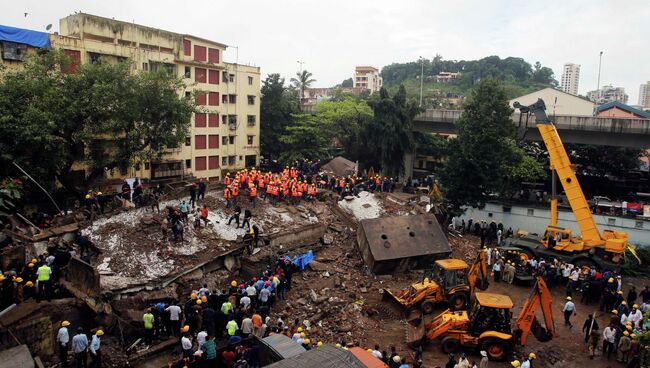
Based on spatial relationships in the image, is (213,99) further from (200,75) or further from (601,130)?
(601,130)

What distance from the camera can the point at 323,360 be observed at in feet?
29.5

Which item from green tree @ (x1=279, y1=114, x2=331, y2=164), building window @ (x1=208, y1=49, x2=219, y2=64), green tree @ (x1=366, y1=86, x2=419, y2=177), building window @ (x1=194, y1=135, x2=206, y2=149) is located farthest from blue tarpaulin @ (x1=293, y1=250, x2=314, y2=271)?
building window @ (x1=208, y1=49, x2=219, y2=64)

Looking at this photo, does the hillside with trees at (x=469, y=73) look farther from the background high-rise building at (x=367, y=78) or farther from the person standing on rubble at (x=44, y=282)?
the person standing on rubble at (x=44, y=282)

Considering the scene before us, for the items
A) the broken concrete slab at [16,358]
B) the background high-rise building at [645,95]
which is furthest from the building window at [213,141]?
the background high-rise building at [645,95]

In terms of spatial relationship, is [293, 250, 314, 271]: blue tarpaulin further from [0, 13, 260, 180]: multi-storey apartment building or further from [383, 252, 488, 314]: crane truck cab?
[0, 13, 260, 180]: multi-storey apartment building

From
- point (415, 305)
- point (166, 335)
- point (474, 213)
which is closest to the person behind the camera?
point (166, 335)

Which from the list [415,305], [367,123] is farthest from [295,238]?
[367,123]

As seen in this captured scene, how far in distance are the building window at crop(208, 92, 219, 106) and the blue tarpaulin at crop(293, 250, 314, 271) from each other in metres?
21.9

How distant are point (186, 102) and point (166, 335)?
15.3m

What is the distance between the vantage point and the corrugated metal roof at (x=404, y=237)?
20172 millimetres

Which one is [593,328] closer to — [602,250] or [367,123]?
[602,250]

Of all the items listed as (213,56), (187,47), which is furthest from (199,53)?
(213,56)

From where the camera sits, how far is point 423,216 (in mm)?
21797

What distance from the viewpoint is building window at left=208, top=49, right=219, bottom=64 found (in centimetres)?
3789
